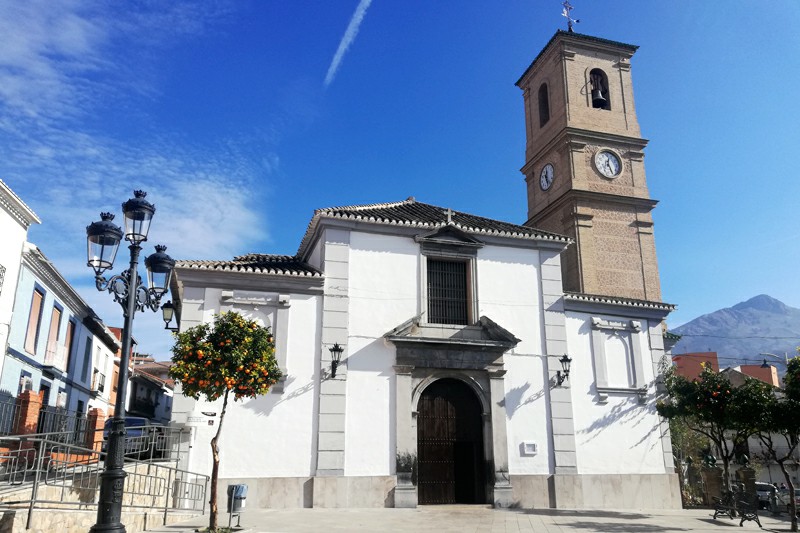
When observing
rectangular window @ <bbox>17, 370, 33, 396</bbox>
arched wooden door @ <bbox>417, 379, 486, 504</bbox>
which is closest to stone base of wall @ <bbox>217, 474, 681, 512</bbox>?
arched wooden door @ <bbox>417, 379, 486, 504</bbox>

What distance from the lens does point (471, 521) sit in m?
13.1

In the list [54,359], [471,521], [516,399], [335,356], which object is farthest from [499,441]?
[54,359]

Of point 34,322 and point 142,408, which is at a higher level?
point 34,322

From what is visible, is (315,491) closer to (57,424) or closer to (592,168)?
(57,424)

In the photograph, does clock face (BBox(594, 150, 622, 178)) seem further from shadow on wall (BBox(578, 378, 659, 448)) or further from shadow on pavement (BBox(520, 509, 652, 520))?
shadow on pavement (BBox(520, 509, 652, 520))

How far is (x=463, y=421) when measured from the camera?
53.3 ft

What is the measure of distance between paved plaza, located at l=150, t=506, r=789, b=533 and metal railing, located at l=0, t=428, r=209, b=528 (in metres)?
1.08

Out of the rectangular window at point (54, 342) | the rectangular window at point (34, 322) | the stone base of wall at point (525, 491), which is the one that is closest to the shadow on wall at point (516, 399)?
the stone base of wall at point (525, 491)

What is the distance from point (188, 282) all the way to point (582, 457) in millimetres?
11738

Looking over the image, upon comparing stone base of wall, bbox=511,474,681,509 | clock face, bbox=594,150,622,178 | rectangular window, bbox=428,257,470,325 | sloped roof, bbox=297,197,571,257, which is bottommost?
stone base of wall, bbox=511,474,681,509

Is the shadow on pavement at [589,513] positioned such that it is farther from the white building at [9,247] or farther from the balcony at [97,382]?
the balcony at [97,382]

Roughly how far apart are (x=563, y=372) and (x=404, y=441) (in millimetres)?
5104

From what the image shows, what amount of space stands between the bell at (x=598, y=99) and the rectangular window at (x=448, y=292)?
14.5 metres

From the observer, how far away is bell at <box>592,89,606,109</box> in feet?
90.5
